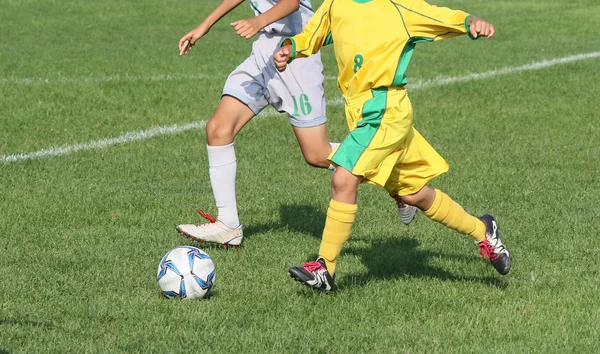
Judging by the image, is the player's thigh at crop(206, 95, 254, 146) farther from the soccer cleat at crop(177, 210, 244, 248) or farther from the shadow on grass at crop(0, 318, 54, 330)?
the shadow on grass at crop(0, 318, 54, 330)

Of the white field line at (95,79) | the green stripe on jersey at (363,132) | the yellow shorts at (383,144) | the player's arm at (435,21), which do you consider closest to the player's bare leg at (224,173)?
the yellow shorts at (383,144)

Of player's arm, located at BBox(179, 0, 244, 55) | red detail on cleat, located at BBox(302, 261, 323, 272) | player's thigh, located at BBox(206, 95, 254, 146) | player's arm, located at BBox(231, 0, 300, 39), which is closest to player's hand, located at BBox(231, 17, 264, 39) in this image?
player's arm, located at BBox(231, 0, 300, 39)

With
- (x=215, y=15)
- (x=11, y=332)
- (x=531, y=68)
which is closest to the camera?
(x=11, y=332)

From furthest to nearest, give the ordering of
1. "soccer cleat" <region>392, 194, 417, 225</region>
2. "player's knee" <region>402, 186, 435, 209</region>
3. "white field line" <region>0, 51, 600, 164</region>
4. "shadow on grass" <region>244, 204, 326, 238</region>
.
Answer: "white field line" <region>0, 51, 600, 164</region> < "shadow on grass" <region>244, 204, 326, 238</region> < "soccer cleat" <region>392, 194, 417, 225</region> < "player's knee" <region>402, 186, 435, 209</region>

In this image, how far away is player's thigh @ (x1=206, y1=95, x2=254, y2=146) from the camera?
23.6 feet

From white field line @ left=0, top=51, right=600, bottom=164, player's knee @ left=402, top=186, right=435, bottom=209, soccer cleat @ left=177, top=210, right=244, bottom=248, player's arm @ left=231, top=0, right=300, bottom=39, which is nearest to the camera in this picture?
player's knee @ left=402, top=186, right=435, bottom=209

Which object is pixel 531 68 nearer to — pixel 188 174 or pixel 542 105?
pixel 542 105

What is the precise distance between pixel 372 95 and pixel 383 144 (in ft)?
0.94

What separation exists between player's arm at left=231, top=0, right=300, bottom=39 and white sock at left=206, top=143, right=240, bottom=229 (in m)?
0.97

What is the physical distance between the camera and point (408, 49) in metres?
6.04

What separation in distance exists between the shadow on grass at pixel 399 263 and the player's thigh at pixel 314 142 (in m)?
0.65

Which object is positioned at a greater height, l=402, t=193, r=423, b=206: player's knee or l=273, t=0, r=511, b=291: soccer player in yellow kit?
l=273, t=0, r=511, b=291: soccer player in yellow kit

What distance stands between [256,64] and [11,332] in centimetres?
271

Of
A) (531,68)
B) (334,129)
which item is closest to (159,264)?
(334,129)
